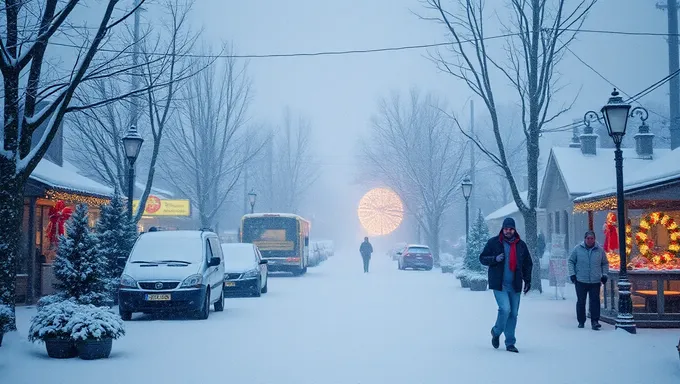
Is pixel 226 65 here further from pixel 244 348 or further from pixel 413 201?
pixel 244 348

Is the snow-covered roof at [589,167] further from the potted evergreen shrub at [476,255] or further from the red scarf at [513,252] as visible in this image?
the red scarf at [513,252]

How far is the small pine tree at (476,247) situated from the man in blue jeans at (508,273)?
52.1ft

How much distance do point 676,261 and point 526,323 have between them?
4044mm

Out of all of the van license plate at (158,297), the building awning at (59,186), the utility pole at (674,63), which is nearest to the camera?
the van license plate at (158,297)

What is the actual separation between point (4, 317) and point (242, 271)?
12679mm

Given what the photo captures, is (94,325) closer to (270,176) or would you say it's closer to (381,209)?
(381,209)

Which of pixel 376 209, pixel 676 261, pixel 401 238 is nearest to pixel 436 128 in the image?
pixel 376 209

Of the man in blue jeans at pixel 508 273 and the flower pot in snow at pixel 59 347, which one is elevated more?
the man in blue jeans at pixel 508 273

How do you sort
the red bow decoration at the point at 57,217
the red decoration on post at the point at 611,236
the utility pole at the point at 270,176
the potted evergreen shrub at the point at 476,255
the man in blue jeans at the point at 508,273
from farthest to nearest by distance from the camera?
the utility pole at the point at 270,176 → the potted evergreen shrub at the point at 476,255 → the red bow decoration at the point at 57,217 → the red decoration on post at the point at 611,236 → the man in blue jeans at the point at 508,273

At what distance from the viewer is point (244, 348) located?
1200cm

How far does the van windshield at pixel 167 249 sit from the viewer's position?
16.8 metres

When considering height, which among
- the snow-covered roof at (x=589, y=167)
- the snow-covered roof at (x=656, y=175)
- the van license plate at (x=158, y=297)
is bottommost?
the van license plate at (x=158, y=297)

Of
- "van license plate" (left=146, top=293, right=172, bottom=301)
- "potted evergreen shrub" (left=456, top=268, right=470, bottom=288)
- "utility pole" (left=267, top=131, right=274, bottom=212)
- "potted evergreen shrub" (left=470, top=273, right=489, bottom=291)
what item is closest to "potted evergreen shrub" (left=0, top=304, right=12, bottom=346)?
"van license plate" (left=146, top=293, right=172, bottom=301)

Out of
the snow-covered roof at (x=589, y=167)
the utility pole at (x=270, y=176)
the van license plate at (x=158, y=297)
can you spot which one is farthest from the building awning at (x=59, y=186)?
the utility pole at (x=270, y=176)
